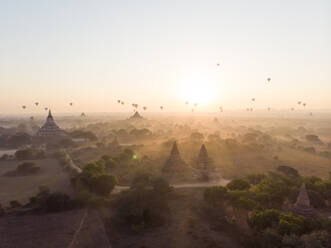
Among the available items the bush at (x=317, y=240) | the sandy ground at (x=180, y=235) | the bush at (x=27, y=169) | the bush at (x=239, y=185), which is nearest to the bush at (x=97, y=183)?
the sandy ground at (x=180, y=235)

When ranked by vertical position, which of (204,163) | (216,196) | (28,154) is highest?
(204,163)

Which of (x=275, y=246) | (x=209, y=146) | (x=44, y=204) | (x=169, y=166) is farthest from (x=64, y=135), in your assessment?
(x=275, y=246)

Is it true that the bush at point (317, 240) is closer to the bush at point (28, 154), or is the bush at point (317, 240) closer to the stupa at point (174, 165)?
the stupa at point (174, 165)

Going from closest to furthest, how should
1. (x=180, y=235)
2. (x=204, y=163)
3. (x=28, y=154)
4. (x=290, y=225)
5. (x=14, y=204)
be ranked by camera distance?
(x=290, y=225), (x=180, y=235), (x=14, y=204), (x=204, y=163), (x=28, y=154)

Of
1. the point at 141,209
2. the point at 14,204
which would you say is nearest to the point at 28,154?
the point at 14,204

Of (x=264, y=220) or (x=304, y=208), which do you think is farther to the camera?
(x=304, y=208)

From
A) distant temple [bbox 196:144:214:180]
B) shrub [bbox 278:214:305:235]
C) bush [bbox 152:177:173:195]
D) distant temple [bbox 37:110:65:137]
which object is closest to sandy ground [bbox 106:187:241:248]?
shrub [bbox 278:214:305:235]

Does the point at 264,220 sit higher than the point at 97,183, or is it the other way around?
the point at 97,183

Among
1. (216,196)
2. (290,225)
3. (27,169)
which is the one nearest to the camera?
(290,225)

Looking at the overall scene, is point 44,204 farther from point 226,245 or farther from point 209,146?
point 209,146

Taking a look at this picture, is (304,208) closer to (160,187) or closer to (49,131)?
(160,187)
